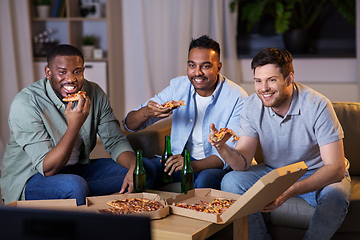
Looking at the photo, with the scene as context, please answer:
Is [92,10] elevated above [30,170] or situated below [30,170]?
above

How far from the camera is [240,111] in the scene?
2168 mm

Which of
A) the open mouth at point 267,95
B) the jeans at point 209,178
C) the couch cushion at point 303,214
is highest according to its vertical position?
the open mouth at point 267,95

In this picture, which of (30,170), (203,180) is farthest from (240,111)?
(30,170)

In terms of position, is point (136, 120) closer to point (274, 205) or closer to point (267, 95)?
point (267, 95)

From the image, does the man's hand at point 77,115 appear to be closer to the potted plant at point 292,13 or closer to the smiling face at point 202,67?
the smiling face at point 202,67

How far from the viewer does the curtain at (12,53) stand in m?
3.83

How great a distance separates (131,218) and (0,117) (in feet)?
12.4

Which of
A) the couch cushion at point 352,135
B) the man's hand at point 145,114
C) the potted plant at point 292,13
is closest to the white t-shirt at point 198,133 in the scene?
the man's hand at point 145,114

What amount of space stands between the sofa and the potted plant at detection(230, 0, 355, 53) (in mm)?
1833

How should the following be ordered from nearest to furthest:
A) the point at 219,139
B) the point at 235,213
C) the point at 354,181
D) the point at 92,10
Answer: the point at 235,213 → the point at 219,139 → the point at 354,181 → the point at 92,10

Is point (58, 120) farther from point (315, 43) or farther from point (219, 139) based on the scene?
point (315, 43)

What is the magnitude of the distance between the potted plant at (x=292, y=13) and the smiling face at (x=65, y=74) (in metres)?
2.57

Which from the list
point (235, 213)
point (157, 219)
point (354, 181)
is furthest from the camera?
point (354, 181)

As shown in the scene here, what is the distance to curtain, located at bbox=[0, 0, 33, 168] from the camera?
3832 millimetres
